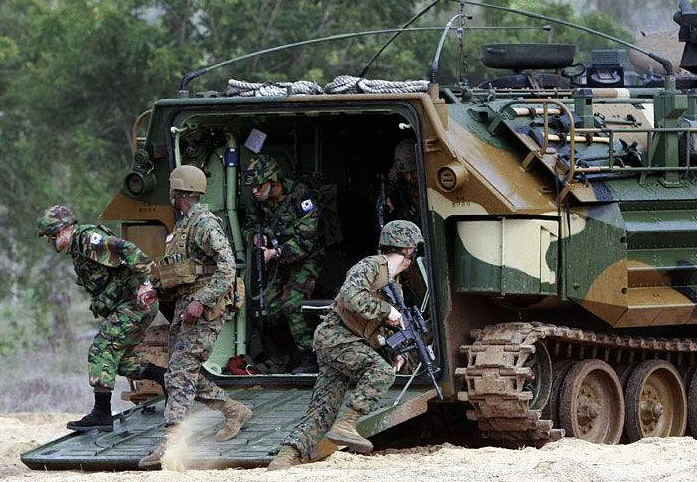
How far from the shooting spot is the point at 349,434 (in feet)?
42.2

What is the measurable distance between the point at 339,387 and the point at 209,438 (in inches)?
42.6

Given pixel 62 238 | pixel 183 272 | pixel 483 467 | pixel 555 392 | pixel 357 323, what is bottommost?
pixel 483 467

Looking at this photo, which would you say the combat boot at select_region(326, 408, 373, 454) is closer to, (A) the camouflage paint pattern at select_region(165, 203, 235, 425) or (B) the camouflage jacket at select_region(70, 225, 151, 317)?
(A) the camouflage paint pattern at select_region(165, 203, 235, 425)

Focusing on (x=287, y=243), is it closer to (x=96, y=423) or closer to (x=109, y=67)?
(x=96, y=423)

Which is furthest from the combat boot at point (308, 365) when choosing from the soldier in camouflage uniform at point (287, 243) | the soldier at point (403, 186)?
the soldier at point (403, 186)

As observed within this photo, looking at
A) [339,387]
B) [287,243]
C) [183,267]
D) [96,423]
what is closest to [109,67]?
[287,243]

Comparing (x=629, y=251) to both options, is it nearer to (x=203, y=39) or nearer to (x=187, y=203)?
(x=187, y=203)

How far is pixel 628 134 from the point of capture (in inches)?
601

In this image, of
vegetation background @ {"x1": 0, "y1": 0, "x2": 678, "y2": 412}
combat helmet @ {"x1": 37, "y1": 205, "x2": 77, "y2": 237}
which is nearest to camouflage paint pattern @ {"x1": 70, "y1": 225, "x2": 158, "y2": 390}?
combat helmet @ {"x1": 37, "y1": 205, "x2": 77, "y2": 237}

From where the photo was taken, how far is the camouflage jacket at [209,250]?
44.6 feet

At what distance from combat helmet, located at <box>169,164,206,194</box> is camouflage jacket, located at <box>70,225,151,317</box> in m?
0.59

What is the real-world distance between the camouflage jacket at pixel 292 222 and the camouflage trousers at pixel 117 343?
1353 millimetres

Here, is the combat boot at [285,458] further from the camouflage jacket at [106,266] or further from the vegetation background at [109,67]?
the vegetation background at [109,67]

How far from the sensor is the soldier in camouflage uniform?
1527 cm
